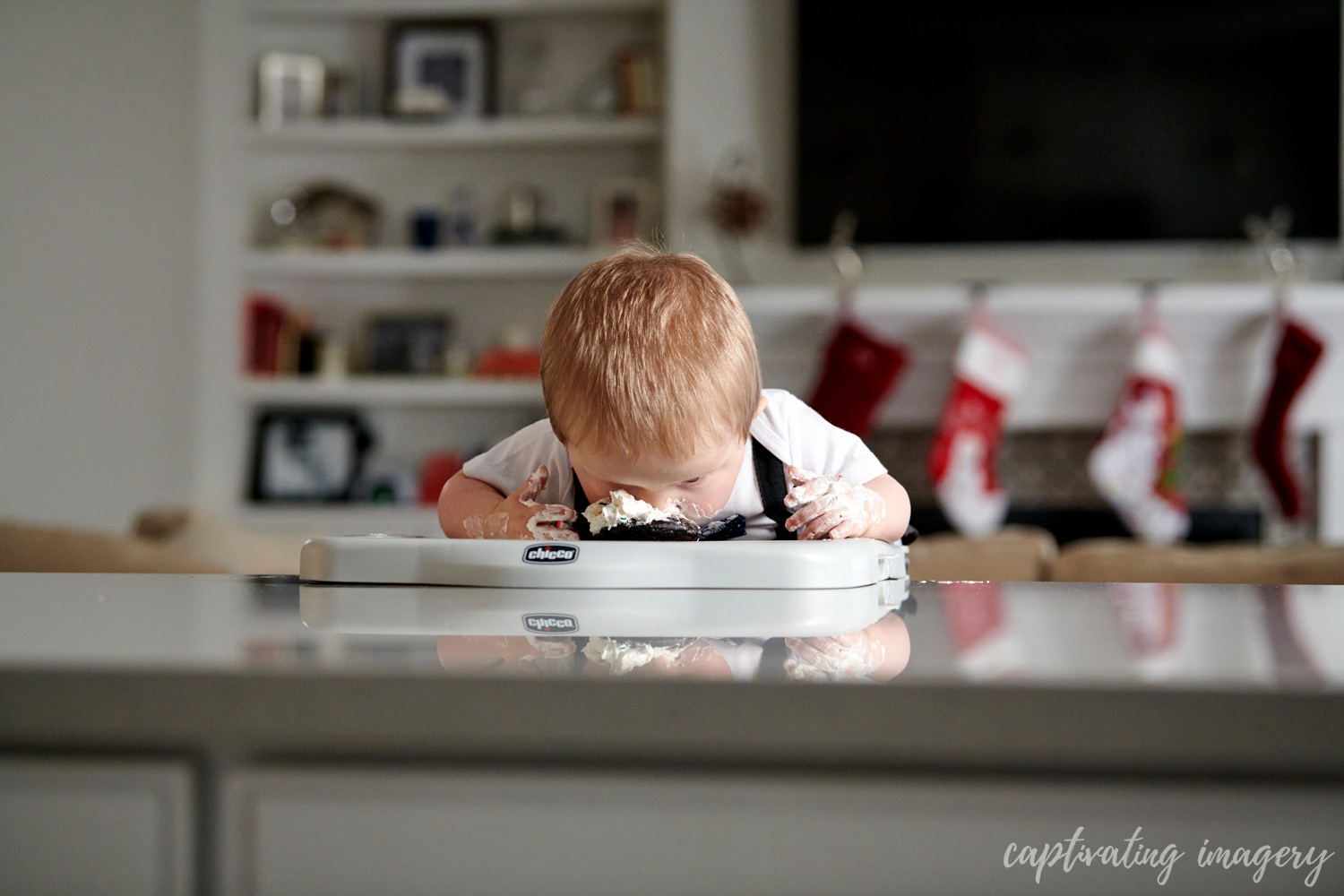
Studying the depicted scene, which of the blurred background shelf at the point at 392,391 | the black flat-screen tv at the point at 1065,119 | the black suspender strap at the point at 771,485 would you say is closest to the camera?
the black suspender strap at the point at 771,485

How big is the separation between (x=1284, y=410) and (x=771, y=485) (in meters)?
2.58

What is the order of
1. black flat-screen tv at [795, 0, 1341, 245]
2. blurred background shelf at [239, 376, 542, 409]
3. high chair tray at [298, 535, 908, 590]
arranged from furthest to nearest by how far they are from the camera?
blurred background shelf at [239, 376, 542, 409] → black flat-screen tv at [795, 0, 1341, 245] → high chair tray at [298, 535, 908, 590]

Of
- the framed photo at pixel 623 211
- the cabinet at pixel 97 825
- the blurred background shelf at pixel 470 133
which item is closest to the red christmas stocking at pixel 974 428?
the framed photo at pixel 623 211

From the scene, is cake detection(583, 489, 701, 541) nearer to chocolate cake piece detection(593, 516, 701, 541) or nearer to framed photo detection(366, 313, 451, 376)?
chocolate cake piece detection(593, 516, 701, 541)

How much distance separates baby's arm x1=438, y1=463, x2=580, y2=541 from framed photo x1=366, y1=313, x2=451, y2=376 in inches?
103

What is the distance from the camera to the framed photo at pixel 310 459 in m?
3.44

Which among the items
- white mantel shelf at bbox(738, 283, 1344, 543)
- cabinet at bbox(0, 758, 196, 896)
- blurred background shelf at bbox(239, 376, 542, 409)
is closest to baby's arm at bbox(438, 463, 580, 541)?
cabinet at bbox(0, 758, 196, 896)

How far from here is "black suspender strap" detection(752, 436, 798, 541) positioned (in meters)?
0.78

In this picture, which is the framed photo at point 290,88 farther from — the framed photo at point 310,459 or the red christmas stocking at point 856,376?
the red christmas stocking at point 856,376

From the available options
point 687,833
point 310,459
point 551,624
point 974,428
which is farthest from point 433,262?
point 687,833

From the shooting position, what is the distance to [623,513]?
2.08 ft

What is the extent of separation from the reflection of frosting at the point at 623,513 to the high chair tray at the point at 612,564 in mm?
117

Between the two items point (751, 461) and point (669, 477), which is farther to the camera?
point (751, 461)

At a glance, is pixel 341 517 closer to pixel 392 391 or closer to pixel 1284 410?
pixel 392 391
